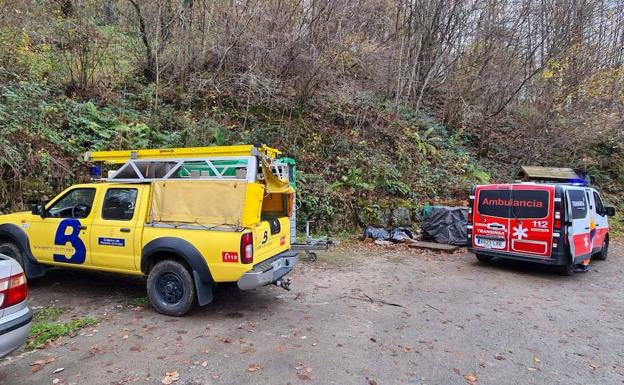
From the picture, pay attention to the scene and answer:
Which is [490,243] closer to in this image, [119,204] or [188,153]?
[188,153]

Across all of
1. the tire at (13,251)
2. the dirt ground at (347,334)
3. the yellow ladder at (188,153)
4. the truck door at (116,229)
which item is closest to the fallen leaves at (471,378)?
the dirt ground at (347,334)

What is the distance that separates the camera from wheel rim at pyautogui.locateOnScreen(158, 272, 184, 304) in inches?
205

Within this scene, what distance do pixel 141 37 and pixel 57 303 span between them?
10390 millimetres

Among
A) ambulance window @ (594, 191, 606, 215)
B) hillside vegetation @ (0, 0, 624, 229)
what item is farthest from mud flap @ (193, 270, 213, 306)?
ambulance window @ (594, 191, 606, 215)

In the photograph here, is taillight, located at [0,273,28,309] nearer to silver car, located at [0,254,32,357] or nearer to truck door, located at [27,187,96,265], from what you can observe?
silver car, located at [0,254,32,357]

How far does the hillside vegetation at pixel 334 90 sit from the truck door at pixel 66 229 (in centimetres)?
361

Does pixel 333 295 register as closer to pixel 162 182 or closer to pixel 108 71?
pixel 162 182

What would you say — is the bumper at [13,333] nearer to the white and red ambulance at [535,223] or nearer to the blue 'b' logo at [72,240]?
the blue 'b' logo at [72,240]

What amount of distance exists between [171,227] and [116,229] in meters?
0.88

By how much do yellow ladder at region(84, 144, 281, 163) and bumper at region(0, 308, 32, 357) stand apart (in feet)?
8.94

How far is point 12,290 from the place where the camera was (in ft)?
10.7

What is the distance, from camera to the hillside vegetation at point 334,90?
10875mm

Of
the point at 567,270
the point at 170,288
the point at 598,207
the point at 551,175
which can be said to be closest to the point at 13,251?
the point at 170,288

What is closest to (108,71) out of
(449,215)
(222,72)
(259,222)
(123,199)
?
(222,72)
